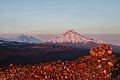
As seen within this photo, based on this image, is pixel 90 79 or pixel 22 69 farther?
pixel 22 69

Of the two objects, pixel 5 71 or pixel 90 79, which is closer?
pixel 90 79

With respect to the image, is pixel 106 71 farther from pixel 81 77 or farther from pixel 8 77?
pixel 8 77

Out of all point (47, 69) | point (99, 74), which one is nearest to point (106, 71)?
point (99, 74)

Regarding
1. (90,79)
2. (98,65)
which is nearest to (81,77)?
(90,79)

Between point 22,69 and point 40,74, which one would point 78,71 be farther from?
point 22,69

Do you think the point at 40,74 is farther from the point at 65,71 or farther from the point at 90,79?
the point at 90,79
